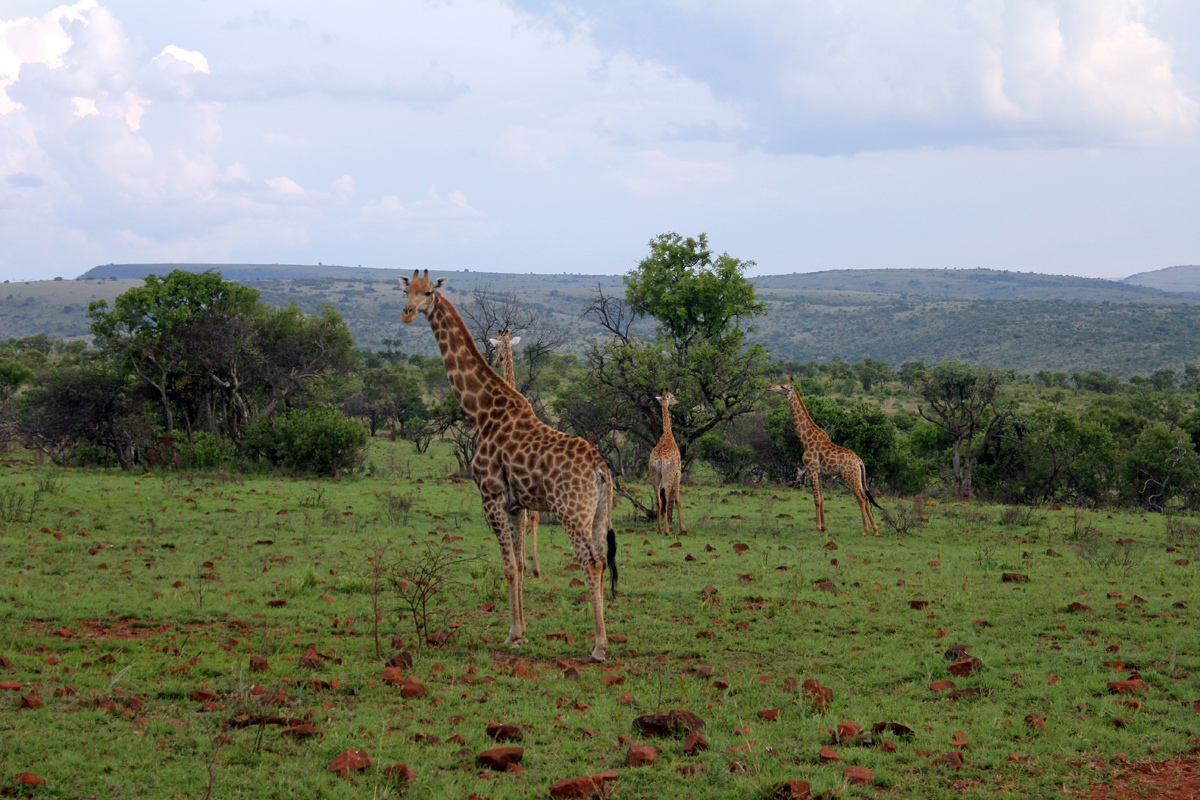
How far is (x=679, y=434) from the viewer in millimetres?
22109

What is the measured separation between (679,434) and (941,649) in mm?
13318

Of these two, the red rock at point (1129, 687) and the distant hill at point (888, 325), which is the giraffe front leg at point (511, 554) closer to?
the red rock at point (1129, 687)

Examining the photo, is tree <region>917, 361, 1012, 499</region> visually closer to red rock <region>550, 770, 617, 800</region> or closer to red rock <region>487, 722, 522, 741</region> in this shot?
red rock <region>487, 722, 522, 741</region>

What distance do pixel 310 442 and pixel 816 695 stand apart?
75.3ft

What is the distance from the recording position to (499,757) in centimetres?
578

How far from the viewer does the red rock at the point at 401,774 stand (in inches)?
214

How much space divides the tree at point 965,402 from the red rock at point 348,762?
79.1 ft

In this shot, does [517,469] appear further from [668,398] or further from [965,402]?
[965,402]

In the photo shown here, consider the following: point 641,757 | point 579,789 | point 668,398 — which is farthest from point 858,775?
point 668,398

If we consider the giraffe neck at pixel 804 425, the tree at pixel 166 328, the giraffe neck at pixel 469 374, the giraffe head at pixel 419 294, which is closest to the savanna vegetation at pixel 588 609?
the tree at pixel 166 328

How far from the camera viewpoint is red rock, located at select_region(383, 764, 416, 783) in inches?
214

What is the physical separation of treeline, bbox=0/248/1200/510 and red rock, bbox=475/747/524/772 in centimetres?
1477

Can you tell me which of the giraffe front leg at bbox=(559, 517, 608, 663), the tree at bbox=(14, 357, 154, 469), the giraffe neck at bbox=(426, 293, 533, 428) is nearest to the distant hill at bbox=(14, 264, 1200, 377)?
the tree at bbox=(14, 357, 154, 469)

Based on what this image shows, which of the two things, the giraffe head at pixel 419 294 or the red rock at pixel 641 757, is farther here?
the giraffe head at pixel 419 294
